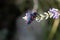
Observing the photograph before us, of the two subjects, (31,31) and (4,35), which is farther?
(4,35)

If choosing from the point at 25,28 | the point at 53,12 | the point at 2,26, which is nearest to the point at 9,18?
the point at 2,26

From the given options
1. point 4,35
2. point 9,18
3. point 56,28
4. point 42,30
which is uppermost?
point 9,18

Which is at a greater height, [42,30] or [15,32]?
[15,32]

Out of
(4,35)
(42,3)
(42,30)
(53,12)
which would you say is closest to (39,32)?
(42,30)

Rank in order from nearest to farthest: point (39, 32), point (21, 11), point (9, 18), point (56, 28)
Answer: point (56, 28) → point (39, 32) → point (21, 11) → point (9, 18)

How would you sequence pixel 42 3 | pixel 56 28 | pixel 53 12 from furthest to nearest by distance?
pixel 42 3 → pixel 56 28 → pixel 53 12

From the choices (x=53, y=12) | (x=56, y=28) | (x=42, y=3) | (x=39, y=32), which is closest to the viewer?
(x=53, y=12)

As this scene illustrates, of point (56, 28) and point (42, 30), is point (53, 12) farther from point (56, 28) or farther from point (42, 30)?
point (42, 30)

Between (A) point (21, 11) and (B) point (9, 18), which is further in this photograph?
(B) point (9, 18)

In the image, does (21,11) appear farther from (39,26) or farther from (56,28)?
(56,28)
